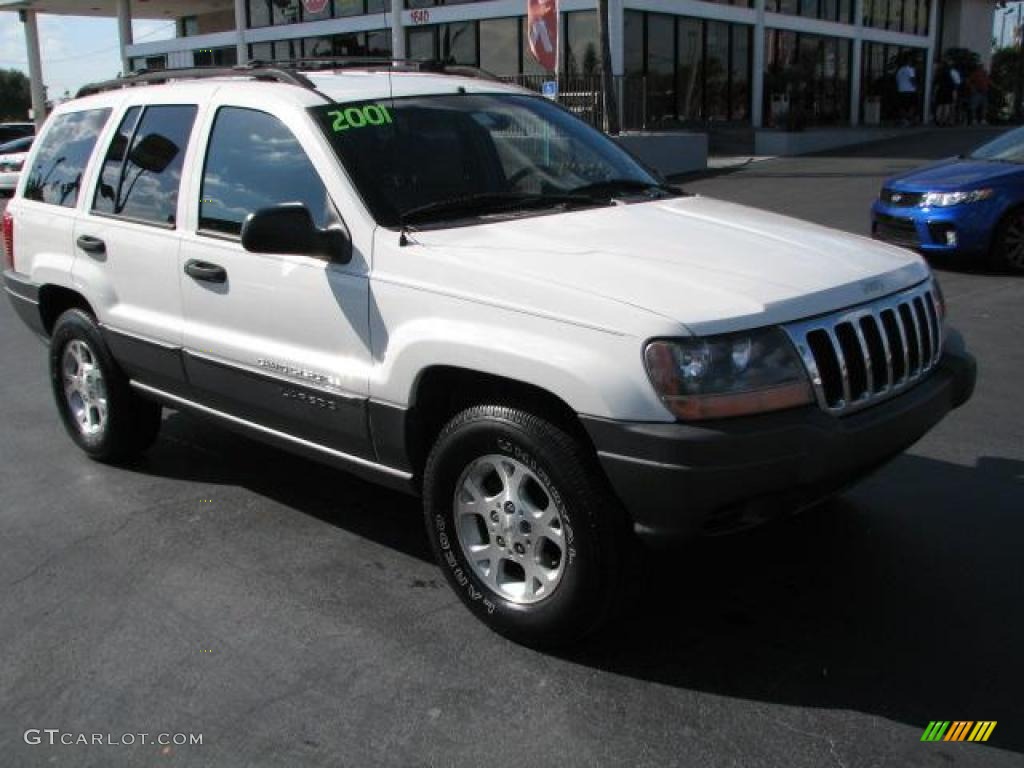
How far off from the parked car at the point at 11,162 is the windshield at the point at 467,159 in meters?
19.3

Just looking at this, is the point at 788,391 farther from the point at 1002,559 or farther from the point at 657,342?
the point at 1002,559

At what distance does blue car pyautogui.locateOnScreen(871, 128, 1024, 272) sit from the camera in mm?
9906

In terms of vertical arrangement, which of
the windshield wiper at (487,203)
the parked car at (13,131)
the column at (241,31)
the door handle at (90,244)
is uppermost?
the column at (241,31)

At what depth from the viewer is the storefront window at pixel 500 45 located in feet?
81.8

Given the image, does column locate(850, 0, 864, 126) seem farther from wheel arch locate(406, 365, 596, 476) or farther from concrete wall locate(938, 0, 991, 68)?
wheel arch locate(406, 365, 596, 476)

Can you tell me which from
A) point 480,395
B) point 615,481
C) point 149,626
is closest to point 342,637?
point 149,626

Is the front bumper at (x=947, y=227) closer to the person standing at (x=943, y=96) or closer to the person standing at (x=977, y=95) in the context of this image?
the person standing at (x=943, y=96)

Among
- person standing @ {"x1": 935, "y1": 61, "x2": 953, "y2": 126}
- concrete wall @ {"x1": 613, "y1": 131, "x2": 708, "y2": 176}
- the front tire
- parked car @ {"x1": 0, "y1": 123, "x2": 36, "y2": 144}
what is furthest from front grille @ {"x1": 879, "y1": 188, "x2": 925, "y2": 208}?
person standing @ {"x1": 935, "y1": 61, "x2": 953, "y2": 126}

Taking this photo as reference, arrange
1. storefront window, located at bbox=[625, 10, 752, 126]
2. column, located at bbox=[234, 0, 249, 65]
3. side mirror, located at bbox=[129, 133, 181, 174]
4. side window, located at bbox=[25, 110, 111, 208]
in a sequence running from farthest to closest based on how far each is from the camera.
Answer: column, located at bbox=[234, 0, 249, 65] → storefront window, located at bbox=[625, 10, 752, 126] → side window, located at bbox=[25, 110, 111, 208] → side mirror, located at bbox=[129, 133, 181, 174]

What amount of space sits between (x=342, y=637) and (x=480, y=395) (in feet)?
3.20

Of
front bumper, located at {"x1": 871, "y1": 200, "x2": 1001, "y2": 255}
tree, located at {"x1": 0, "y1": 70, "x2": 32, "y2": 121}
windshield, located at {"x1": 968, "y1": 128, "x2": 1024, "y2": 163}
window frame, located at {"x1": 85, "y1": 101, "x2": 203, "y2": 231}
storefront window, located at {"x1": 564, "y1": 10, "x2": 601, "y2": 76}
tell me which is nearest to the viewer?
window frame, located at {"x1": 85, "y1": 101, "x2": 203, "y2": 231}

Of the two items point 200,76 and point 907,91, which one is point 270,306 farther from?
point 907,91

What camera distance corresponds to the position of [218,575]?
13.8 feet

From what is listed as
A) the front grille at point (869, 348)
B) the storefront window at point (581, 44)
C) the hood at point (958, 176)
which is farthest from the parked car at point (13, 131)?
the front grille at point (869, 348)
